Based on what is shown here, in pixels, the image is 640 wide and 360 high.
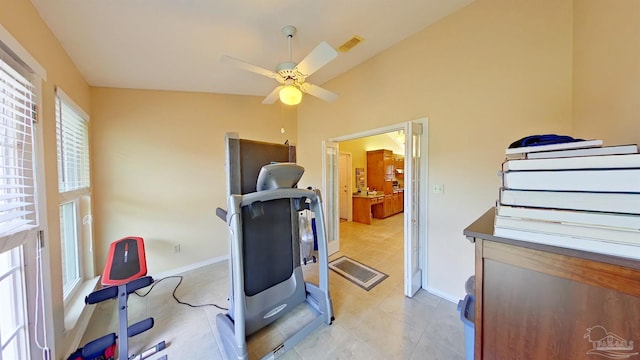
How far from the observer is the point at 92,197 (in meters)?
2.53

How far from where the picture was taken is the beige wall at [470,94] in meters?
1.72

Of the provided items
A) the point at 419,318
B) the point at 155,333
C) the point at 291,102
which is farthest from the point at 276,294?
the point at 291,102

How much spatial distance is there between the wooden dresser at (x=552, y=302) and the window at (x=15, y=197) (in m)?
2.13

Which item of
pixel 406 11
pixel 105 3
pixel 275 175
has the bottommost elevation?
pixel 275 175

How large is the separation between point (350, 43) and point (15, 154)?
2915 millimetres

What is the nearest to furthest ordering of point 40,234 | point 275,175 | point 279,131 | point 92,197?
point 40,234, point 275,175, point 92,197, point 279,131

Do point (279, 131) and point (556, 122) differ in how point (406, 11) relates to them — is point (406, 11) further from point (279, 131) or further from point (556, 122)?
point (279, 131)

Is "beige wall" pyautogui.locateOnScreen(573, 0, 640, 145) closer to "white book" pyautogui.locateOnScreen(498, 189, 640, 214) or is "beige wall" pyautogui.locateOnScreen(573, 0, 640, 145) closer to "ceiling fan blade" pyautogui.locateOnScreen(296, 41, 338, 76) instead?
"white book" pyautogui.locateOnScreen(498, 189, 640, 214)

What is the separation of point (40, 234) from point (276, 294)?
5.51ft

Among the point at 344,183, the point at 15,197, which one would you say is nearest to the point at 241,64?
the point at 15,197

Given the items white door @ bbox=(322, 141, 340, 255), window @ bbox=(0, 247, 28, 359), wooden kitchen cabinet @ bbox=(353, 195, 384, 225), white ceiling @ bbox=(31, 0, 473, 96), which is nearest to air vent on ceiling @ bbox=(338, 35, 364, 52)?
white ceiling @ bbox=(31, 0, 473, 96)

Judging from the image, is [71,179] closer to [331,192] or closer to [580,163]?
[331,192]

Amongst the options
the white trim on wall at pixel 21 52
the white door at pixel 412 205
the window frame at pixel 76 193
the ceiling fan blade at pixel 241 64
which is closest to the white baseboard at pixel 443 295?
the white door at pixel 412 205

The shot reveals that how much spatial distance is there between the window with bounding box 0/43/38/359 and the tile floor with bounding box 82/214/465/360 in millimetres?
852
